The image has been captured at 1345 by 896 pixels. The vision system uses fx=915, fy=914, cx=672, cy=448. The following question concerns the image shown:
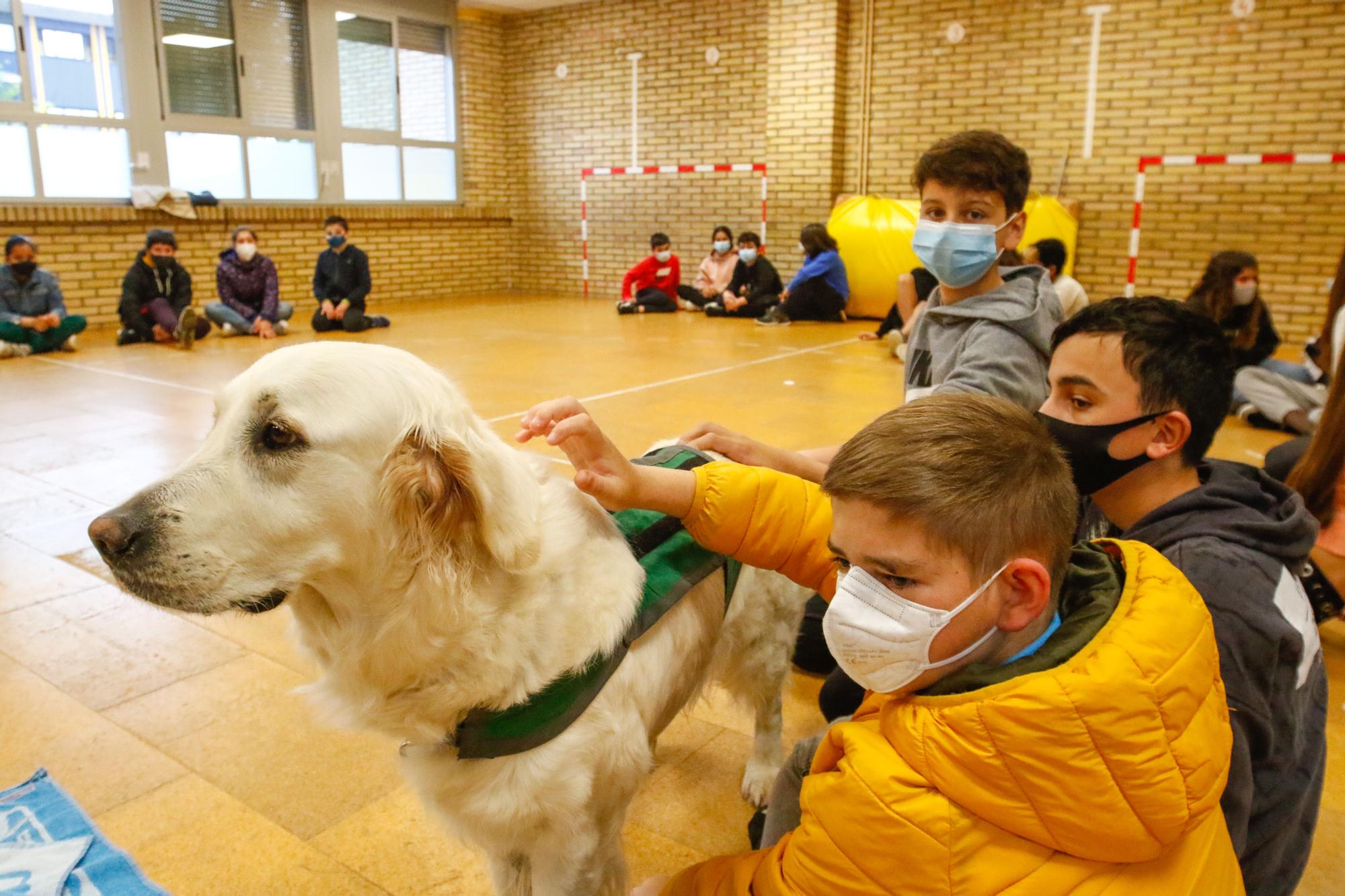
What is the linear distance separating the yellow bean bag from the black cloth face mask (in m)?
10.3

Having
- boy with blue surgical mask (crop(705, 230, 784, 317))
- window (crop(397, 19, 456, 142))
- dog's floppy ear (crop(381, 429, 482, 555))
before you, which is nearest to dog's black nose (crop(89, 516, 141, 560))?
dog's floppy ear (crop(381, 429, 482, 555))

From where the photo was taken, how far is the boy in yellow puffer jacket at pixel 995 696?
1.15 m

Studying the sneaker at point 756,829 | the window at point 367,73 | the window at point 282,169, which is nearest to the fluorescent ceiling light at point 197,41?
the window at point 282,169

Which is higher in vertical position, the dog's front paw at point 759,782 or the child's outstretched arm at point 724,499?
the child's outstretched arm at point 724,499

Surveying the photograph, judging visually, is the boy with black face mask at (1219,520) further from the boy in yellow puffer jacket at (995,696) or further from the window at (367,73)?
the window at (367,73)

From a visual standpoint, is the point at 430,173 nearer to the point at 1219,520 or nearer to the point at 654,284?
the point at 654,284

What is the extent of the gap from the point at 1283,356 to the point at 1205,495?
33.7 ft

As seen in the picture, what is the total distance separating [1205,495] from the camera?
68.2 inches

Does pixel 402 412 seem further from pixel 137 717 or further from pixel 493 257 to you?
pixel 493 257

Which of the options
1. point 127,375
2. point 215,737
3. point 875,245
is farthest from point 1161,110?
point 215,737

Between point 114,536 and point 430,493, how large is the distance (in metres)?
0.47

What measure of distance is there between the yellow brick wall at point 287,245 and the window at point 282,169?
534 mm

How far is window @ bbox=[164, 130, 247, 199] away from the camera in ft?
41.9

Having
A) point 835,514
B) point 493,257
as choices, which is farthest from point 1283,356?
point 493,257
